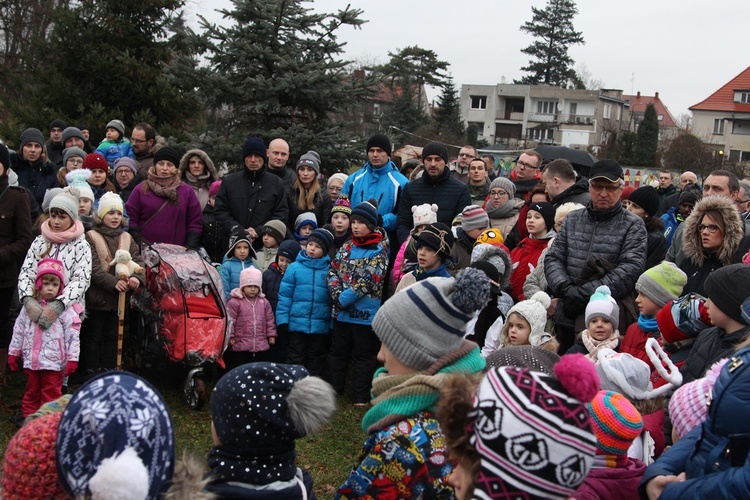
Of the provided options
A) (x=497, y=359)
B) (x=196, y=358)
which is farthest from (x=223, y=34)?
(x=497, y=359)

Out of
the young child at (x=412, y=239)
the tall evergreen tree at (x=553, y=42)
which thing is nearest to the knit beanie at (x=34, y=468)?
the young child at (x=412, y=239)

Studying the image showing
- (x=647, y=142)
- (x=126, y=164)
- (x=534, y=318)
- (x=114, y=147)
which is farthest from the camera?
(x=647, y=142)

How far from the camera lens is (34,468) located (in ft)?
6.82

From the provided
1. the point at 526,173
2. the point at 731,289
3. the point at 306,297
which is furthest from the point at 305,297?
the point at 731,289

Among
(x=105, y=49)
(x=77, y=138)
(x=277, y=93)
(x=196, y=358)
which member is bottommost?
(x=196, y=358)

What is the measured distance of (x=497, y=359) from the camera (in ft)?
11.5

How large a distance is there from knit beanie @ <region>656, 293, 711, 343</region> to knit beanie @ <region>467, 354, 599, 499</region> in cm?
267

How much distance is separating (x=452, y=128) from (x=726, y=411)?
49.8 meters

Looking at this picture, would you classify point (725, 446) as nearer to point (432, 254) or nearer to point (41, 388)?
point (432, 254)

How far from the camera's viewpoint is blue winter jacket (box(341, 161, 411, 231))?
326 inches

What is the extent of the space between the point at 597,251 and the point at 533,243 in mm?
1080

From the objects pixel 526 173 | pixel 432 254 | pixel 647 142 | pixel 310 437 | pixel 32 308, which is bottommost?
pixel 310 437

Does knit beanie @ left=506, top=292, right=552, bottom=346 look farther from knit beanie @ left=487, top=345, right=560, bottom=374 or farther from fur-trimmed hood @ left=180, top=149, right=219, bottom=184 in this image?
fur-trimmed hood @ left=180, top=149, right=219, bottom=184

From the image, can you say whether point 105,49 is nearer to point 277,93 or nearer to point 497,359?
point 277,93
